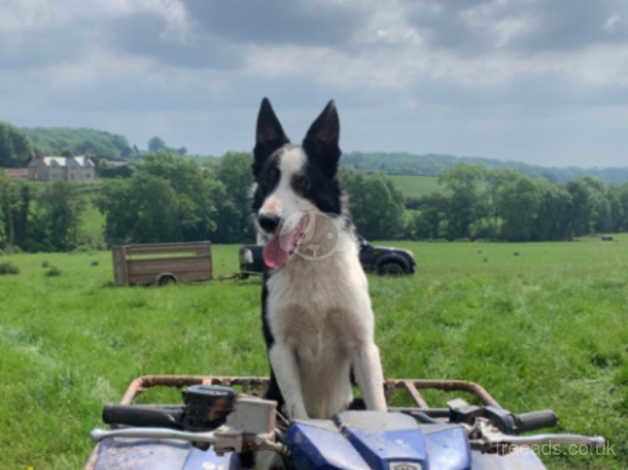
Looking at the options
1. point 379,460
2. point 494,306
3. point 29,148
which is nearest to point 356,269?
point 379,460

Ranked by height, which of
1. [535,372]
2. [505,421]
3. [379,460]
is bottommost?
[535,372]

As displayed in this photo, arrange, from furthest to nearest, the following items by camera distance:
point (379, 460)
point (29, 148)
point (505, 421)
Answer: point (29, 148), point (505, 421), point (379, 460)

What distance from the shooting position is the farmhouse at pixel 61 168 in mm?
103625

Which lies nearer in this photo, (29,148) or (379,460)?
(379,460)

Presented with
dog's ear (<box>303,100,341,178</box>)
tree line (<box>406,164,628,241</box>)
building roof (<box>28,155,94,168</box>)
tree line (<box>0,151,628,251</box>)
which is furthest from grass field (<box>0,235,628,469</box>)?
building roof (<box>28,155,94,168</box>)

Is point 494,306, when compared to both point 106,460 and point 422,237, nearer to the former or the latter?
point 106,460

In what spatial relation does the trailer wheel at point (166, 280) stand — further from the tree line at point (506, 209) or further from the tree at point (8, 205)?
the tree at point (8, 205)

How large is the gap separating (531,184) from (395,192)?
3214cm

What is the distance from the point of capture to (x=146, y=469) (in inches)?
79.7

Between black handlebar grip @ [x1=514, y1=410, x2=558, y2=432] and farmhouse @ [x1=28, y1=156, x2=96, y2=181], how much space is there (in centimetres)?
10684

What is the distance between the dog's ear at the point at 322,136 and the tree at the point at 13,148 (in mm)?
124660

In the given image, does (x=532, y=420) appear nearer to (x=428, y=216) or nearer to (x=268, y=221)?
(x=268, y=221)

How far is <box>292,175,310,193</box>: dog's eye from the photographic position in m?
2.83

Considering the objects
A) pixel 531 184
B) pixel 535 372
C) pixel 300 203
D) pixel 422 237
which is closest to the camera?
pixel 300 203
